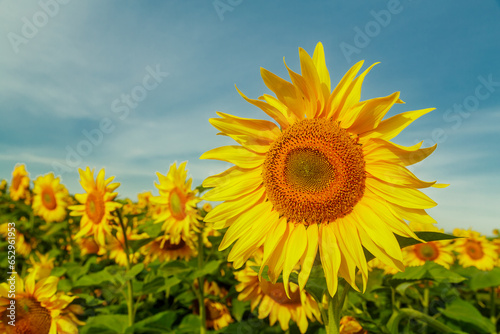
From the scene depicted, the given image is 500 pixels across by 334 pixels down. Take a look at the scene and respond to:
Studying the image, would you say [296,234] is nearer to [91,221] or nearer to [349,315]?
[349,315]

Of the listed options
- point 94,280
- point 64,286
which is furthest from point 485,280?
point 64,286

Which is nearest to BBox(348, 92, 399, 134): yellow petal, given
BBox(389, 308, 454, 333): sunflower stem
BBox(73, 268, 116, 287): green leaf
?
BBox(389, 308, 454, 333): sunflower stem

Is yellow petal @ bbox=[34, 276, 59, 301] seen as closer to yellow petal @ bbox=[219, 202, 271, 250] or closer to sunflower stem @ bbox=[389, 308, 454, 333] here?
yellow petal @ bbox=[219, 202, 271, 250]

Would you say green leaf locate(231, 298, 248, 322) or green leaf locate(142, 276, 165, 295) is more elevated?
green leaf locate(142, 276, 165, 295)

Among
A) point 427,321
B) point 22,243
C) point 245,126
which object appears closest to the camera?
point 245,126

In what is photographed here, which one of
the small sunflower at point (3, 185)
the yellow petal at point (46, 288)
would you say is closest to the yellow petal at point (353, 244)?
the yellow petal at point (46, 288)

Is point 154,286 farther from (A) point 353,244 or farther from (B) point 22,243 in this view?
(B) point 22,243

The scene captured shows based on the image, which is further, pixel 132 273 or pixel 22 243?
pixel 22 243
